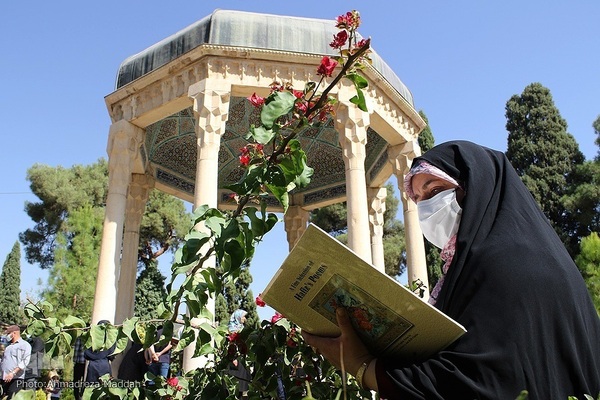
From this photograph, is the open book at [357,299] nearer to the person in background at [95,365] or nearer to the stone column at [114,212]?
the person in background at [95,365]

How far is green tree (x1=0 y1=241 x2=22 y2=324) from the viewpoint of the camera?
24750 millimetres

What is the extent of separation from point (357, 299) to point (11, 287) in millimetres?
28036

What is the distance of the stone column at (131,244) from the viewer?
34.3 feet

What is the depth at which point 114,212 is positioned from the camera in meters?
9.08

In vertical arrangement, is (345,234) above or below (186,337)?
above

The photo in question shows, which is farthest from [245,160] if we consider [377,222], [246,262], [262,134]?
[377,222]

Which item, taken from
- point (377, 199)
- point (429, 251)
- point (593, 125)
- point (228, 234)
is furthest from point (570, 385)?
point (593, 125)

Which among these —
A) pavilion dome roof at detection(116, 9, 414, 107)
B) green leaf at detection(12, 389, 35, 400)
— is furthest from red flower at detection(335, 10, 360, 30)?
pavilion dome roof at detection(116, 9, 414, 107)

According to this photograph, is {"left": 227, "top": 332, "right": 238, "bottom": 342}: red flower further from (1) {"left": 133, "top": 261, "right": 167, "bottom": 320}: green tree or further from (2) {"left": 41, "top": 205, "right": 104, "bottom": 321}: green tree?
(1) {"left": 133, "top": 261, "right": 167, "bottom": 320}: green tree

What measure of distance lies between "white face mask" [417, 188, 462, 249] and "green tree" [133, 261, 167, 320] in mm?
19448

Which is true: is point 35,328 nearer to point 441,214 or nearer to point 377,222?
point 441,214

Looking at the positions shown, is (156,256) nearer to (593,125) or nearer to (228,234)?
(593,125)

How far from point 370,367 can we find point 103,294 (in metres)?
7.92

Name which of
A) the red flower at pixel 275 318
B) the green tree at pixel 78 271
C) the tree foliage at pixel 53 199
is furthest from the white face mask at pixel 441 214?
the tree foliage at pixel 53 199
